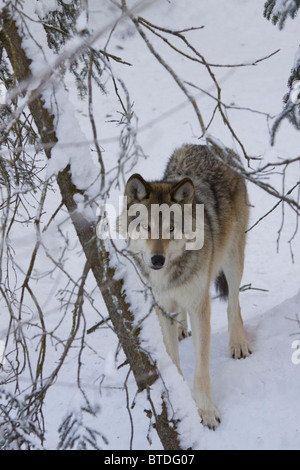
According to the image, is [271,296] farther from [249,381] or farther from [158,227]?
[158,227]

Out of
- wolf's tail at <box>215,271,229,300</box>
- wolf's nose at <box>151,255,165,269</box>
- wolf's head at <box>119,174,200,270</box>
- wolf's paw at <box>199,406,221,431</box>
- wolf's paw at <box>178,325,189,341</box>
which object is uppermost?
wolf's head at <box>119,174,200,270</box>

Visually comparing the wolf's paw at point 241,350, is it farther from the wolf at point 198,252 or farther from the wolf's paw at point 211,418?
the wolf's paw at point 211,418

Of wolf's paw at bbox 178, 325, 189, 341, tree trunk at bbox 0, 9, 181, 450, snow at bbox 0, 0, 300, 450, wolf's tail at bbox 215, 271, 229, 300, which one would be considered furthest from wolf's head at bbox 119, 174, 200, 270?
wolf's paw at bbox 178, 325, 189, 341

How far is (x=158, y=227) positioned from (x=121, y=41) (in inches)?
372

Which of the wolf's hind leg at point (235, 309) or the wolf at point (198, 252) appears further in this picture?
the wolf's hind leg at point (235, 309)

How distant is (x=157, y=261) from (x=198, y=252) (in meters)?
0.59

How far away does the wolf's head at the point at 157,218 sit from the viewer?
3.84m

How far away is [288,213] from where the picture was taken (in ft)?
26.4

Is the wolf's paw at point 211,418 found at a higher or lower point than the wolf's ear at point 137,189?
lower

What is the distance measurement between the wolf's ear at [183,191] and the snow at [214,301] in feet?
1.31

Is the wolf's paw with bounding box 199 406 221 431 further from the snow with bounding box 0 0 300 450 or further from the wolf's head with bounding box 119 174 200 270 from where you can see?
the wolf's head with bounding box 119 174 200 270

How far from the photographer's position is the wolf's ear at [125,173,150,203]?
388 cm

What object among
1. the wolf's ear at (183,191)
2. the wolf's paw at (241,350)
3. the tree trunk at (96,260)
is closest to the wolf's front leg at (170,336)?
the wolf's paw at (241,350)
